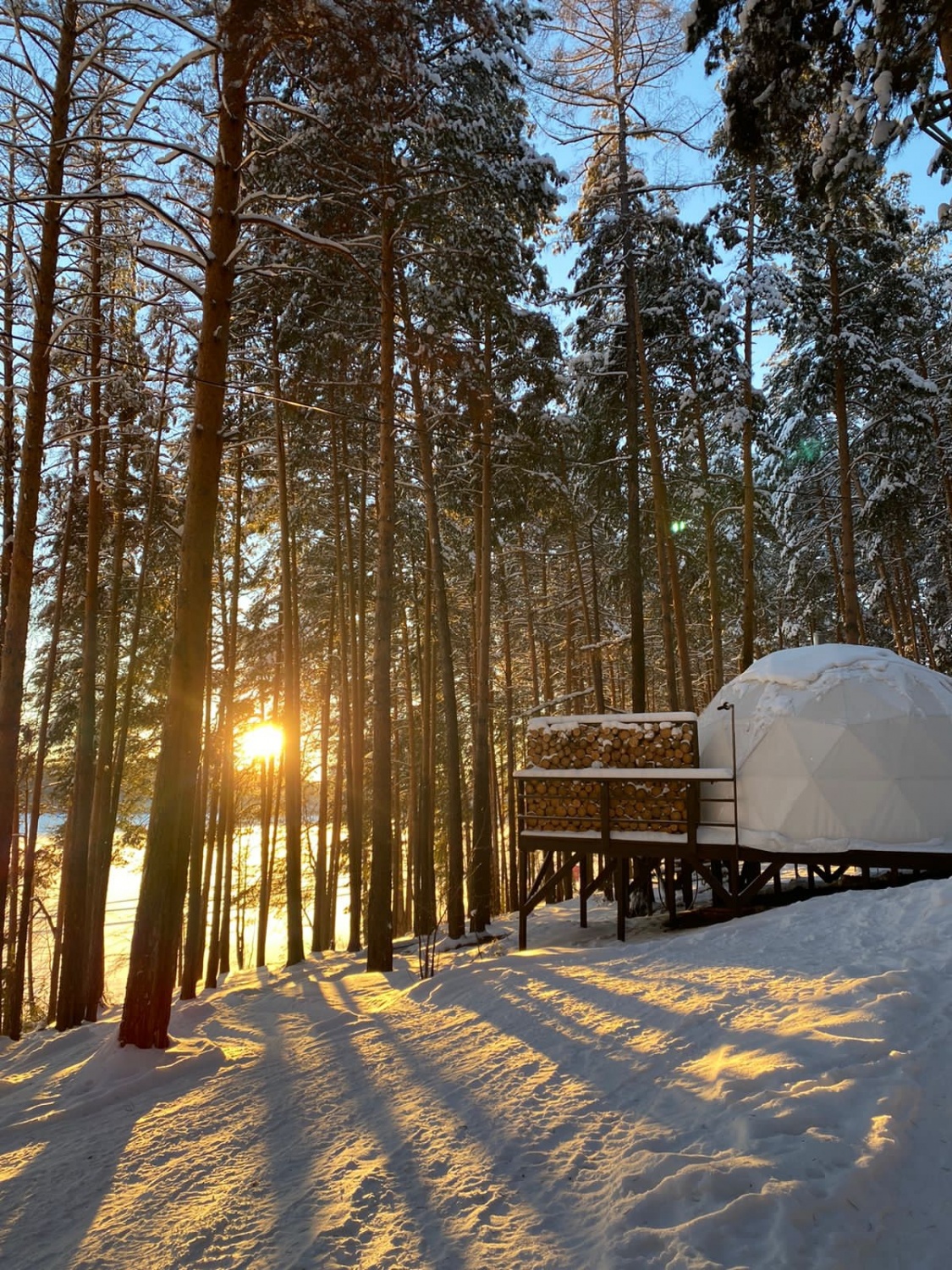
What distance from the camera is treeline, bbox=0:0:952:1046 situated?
6570 millimetres

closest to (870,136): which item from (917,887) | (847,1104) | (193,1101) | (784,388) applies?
(917,887)

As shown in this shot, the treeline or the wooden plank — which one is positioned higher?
the treeline

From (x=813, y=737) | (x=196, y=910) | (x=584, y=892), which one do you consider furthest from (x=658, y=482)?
(x=196, y=910)

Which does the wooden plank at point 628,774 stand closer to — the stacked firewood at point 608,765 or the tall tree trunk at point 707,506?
the stacked firewood at point 608,765

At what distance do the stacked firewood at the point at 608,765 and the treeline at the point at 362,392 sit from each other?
2.21 meters

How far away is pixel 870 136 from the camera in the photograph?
6.32 metres

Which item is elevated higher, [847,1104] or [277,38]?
[277,38]

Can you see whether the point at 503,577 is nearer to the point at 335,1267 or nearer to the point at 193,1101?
the point at 193,1101

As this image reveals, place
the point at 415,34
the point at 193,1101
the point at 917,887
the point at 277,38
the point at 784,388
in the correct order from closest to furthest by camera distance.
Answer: the point at 193,1101
the point at 277,38
the point at 415,34
the point at 917,887
the point at 784,388

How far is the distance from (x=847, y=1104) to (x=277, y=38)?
803cm

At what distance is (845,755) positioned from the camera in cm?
902

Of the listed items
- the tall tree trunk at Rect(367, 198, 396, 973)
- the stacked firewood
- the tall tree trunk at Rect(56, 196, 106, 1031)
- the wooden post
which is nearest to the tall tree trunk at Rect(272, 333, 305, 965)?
the tall tree trunk at Rect(56, 196, 106, 1031)

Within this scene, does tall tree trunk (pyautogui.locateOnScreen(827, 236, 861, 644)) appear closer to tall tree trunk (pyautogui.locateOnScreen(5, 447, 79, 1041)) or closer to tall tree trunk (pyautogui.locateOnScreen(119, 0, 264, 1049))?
tall tree trunk (pyautogui.locateOnScreen(119, 0, 264, 1049))

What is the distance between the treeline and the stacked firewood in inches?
87.0
